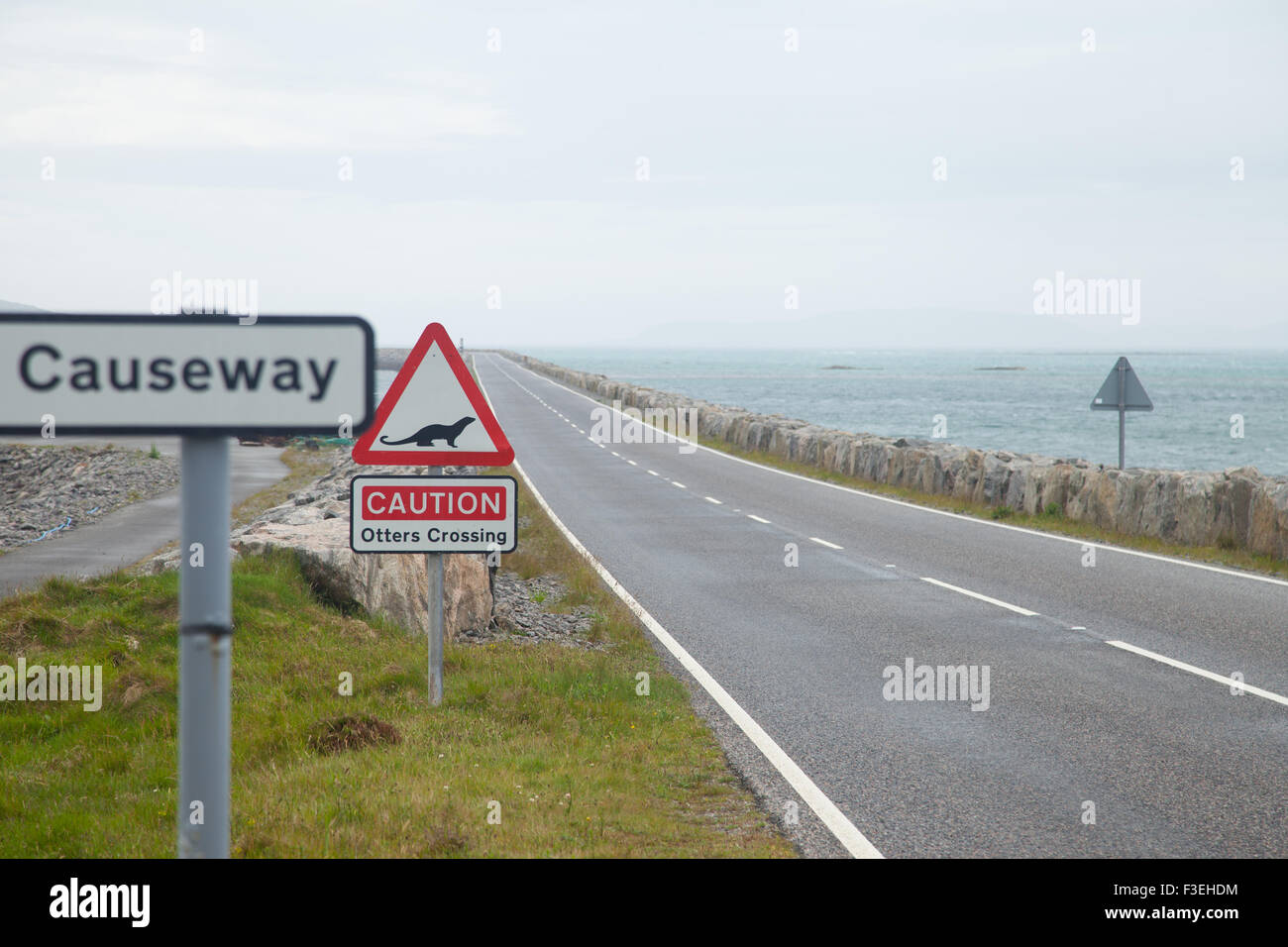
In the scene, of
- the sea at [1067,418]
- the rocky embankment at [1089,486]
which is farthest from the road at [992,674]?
the sea at [1067,418]

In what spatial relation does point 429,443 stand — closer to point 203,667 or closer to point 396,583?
point 396,583

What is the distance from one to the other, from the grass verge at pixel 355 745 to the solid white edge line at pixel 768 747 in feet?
0.93

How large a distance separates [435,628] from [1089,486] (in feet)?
44.8

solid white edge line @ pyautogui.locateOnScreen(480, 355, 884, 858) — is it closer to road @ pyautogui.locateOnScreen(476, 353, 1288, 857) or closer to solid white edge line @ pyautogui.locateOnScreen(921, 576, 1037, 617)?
road @ pyautogui.locateOnScreen(476, 353, 1288, 857)

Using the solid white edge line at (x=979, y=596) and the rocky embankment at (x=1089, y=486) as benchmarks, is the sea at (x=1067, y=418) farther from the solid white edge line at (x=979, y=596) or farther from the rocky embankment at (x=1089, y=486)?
the solid white edge line at (x=979, y=596)

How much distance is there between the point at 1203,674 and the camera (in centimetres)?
820

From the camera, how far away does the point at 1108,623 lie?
10188 millimetres

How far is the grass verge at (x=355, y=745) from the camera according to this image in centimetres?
495

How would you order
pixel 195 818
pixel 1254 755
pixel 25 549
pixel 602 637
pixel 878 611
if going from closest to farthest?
pixel 195 818, pixel 1254 755, pixel 602 637, pixel 878 611, pixel 25 549

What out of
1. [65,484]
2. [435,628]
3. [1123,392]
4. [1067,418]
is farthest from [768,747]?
[1067,418]

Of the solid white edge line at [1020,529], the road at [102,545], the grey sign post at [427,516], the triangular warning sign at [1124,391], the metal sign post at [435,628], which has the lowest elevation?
the road at [102,545]

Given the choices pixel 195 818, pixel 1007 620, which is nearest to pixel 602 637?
pixel 1007 620

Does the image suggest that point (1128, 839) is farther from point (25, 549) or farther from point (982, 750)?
point (25, 549)
